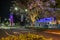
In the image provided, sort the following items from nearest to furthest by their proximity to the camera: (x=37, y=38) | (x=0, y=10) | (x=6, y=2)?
(x=37, y=38)
(x=6, y=2)
(x=0, y=10)

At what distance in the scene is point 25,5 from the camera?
3650 cm

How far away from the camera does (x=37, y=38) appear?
9734 millimetres

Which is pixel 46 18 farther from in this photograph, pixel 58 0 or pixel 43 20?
pixel 58 0

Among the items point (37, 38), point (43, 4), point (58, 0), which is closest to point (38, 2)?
point (43, 4)

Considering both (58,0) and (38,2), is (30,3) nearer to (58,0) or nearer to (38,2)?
(38,2)

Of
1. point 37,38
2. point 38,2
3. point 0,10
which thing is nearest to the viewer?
point 37,38

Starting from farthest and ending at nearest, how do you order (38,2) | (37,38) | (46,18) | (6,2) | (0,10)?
(0,10) → (6,2) → (46,18) → (38,2) → (37,38)

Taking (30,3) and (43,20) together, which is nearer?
(30,3)

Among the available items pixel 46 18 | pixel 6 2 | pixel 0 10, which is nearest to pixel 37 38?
pixel 46 18

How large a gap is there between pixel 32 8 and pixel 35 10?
0.76 meters

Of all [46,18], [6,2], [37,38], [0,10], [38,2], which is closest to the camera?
[37,38]

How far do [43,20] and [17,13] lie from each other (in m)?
17.0

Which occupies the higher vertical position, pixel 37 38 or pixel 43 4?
pixel 43 4

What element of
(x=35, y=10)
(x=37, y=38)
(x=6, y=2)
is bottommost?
(x=37, y=38)
